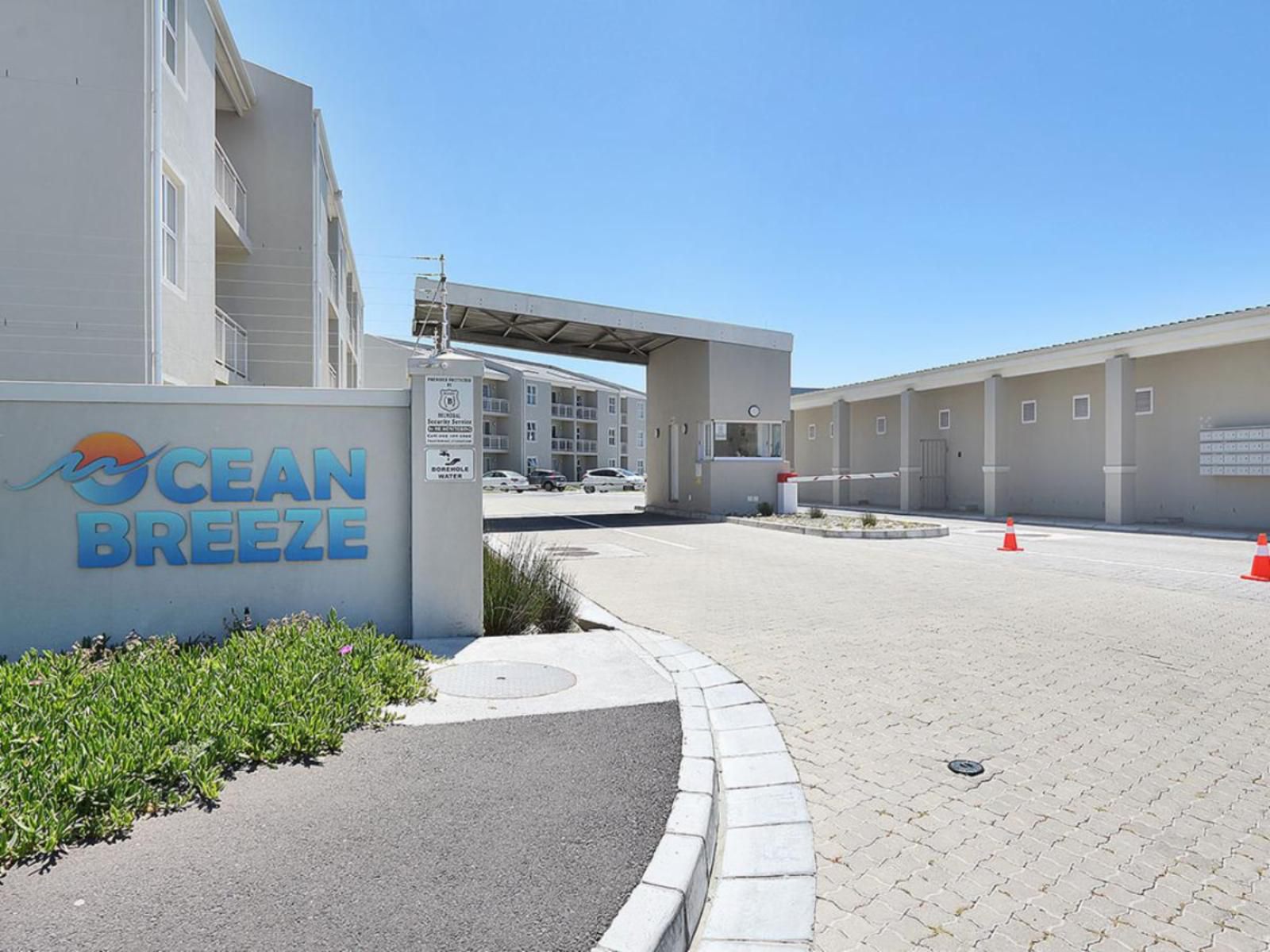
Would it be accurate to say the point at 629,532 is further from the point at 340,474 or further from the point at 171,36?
the point at 171,36

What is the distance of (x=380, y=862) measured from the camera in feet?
9.80

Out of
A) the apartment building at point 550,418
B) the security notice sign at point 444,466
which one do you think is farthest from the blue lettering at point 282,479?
the apartment building at point 550,418

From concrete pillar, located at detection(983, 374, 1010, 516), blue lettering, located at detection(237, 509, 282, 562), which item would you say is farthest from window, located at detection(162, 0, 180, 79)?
concrete pillar, located at detection(983, 374, 1010, 516)

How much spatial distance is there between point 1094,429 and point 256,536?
23485 millimetres

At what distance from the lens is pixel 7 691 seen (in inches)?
174

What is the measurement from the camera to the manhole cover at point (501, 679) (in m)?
5.29

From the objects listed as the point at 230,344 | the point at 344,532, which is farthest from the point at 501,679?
the point at 230,344

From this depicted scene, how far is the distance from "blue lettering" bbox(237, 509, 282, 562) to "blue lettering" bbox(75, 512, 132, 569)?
88cm

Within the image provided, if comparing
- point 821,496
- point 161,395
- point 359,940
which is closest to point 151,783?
point 359,940

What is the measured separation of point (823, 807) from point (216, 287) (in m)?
17.8

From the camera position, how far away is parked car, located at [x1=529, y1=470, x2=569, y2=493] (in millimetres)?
50812

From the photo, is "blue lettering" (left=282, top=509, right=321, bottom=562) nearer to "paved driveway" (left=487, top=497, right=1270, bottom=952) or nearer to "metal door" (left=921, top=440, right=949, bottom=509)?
"paved driveway" (left=487, top=497, right=1270, bottom=952)

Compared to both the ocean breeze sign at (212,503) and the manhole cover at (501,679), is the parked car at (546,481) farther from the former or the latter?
the manhole cover at (501,679)

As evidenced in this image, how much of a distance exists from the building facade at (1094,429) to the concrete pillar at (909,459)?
55mm
